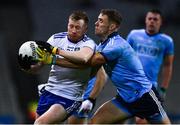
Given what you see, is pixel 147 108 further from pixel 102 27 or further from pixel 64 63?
pixel 64 63

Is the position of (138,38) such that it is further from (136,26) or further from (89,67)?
(136,26)

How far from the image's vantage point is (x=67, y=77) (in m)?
6.75

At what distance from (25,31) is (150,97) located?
7.46 meters

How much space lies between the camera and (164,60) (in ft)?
29.6

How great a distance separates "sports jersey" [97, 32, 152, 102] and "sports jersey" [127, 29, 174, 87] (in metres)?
1.95

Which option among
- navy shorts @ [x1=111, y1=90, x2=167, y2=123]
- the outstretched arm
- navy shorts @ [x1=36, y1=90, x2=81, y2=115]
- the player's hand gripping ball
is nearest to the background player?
navy shorts @ [x1=111, y1=90, x2=167, y2=123]

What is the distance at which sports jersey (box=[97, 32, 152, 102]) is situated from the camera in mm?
6465

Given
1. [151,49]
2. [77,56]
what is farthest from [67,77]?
[151,49]

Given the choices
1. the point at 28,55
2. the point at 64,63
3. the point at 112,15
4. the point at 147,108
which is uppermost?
the point at 112,15

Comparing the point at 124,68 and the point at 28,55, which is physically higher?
the point at 28,55

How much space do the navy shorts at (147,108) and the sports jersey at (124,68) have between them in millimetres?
58

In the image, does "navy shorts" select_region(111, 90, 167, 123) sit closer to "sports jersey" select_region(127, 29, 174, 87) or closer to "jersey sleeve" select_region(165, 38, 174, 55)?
"sports jersey" select_region(127, 29, 174, 87)

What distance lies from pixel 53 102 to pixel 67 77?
12.2 inches

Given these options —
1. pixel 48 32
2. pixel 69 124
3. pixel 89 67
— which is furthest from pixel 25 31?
pixel 89 67
